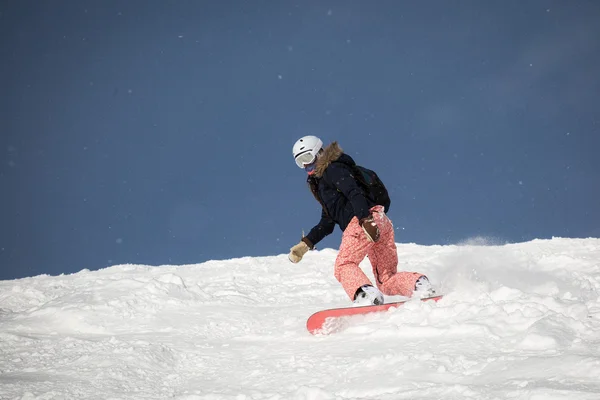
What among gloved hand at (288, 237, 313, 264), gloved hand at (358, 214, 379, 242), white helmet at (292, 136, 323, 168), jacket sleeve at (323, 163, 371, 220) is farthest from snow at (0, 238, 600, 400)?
white helmet at (292, 136, 323, 168)

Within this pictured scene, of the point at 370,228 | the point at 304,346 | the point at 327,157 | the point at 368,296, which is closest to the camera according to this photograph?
the point at 304,346

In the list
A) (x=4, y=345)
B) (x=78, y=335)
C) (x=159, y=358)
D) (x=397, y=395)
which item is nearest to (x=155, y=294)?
(x=78, y=335)

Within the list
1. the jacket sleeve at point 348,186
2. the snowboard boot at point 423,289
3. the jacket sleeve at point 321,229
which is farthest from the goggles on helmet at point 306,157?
the snowboard boot at point 423,289

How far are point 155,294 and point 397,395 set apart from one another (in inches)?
194

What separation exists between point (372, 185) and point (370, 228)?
0.62 meters

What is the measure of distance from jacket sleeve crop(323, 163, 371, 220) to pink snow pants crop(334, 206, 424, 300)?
0.81 feet

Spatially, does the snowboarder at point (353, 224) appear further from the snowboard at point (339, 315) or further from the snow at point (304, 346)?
the snow at point (304, 346)

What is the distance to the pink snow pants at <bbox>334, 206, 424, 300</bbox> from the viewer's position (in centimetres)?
457

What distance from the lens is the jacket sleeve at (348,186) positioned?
451 cm

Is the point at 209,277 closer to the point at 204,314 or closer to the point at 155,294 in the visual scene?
the point at 155,294

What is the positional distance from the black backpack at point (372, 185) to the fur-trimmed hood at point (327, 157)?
221mm

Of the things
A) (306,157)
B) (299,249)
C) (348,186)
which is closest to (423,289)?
(348,186)

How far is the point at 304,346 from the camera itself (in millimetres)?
3689

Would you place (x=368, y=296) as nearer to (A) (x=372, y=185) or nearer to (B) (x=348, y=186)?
(B) (x=348, y=186)
